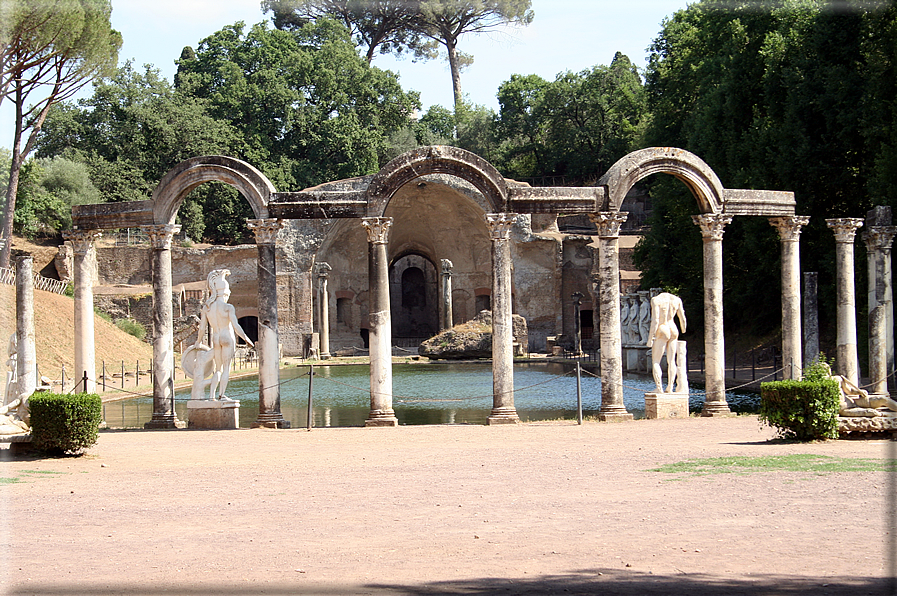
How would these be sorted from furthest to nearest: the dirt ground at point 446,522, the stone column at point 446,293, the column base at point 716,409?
the stone column at point 446,293 < the column base at point 716,409 < the dirt ground at point 446,522

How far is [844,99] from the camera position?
2231cm

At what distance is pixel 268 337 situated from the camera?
1469cm

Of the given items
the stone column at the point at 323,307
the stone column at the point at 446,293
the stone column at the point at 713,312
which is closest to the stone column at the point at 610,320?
the stone column at the point at 713,312

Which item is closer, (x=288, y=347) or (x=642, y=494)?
(x=642, y=494)

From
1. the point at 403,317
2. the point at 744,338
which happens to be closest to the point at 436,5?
the point at 403,317

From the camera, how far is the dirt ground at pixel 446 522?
5520mm

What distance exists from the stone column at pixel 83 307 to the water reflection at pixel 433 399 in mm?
1893

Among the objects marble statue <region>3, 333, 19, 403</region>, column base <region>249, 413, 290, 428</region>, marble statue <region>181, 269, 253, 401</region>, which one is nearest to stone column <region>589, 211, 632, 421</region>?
column base <region>249, 413, 290, 428</region>

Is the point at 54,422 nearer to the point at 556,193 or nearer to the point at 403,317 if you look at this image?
the point at 556,193

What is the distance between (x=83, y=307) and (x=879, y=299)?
1460cm

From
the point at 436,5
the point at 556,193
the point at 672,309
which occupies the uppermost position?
the point at 436,5

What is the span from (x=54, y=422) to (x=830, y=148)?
20.2 m

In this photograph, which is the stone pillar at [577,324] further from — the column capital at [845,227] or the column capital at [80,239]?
the column capital at [80,239]

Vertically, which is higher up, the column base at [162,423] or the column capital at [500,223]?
the column capital at [500,223]
